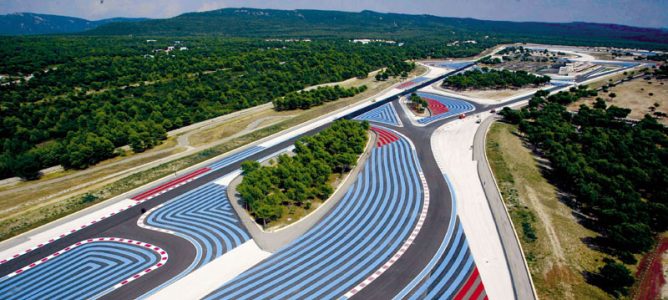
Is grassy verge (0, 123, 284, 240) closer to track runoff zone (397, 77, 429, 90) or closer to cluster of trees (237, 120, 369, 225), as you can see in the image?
cluster of trees (237, 120, 369, 225)

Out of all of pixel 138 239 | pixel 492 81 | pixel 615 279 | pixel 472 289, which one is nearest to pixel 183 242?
pixel 138 239

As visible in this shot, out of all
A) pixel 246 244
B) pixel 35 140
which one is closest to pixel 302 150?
pixel 246 244

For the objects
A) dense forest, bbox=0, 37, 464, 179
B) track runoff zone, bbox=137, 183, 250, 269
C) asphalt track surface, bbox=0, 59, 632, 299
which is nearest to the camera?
asphalt track surface, bbox=0, 59, 632, 299

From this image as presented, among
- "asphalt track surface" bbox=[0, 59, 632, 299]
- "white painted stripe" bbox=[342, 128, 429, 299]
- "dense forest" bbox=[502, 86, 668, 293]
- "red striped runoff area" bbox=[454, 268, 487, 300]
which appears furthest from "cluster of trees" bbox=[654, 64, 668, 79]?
"red striped runoff area" bbox=[454, 268, 487, 300]

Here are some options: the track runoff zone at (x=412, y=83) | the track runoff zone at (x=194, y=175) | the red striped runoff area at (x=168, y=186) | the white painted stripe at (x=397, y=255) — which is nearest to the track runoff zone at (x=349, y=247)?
the white painted stripe at (x=397, y=255)

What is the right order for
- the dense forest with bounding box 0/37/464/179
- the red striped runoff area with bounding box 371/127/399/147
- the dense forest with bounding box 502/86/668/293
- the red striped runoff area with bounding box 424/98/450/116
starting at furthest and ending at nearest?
1. the red striped runoff area with bounding box 424/98/450/116
2. the red striped runoff area with bounding box 371/127/399/147
3. the dense forest with bounding box 0/37/464/179
4. the dense forest with bounding box 502/86/668/293

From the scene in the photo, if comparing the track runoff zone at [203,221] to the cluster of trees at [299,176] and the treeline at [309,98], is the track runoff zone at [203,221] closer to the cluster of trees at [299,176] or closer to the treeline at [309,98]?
the cluster of trees at [299,176]

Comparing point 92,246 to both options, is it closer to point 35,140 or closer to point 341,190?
point 341,190
